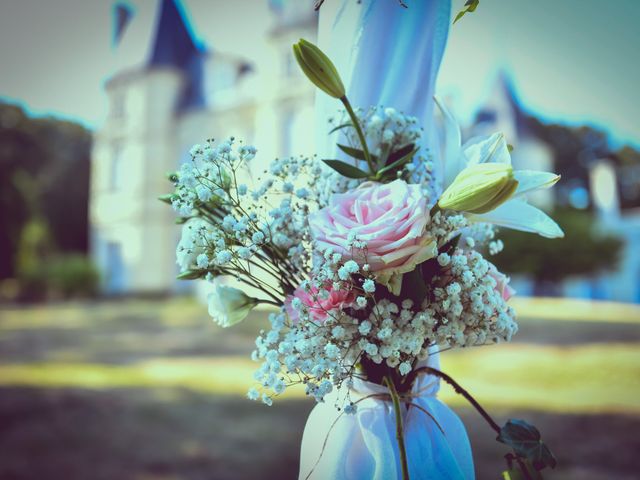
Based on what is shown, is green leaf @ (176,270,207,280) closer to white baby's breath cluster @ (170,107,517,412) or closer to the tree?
white baby's breath cluster @ (170,107,517,412)

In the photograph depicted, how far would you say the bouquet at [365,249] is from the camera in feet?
1.76

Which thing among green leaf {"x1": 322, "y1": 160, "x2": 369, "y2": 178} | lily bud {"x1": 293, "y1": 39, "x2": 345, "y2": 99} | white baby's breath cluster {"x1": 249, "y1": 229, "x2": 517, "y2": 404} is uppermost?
lily bud {"x1": 293, "y1": 39, "x2": 345, "y2": 99}

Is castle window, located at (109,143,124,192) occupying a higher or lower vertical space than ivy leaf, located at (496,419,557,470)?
higher

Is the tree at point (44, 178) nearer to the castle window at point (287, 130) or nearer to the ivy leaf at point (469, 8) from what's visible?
the castle window at point (287, 130)

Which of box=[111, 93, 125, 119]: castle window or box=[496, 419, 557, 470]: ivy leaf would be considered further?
box=[111, 93, 125, 119]: castle window

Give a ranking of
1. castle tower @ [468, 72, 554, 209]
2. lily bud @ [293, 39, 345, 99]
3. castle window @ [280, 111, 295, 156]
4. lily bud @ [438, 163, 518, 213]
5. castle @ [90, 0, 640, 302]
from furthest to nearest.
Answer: castle tower @ [468, 72, 554, 209] → castle @ [90, 0, 640, 302] → castle window @ [280, 111, 295, 156] → lily bud @ [293, 39, 345, 99] → lily bud @ [438, 163, 518, 213]

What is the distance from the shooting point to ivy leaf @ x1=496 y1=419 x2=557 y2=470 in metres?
0.58

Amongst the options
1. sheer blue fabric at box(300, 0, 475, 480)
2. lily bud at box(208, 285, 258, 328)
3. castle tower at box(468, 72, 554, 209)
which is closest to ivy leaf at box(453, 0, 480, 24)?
sheer blue fabric at box(300, 0, 475, 480)

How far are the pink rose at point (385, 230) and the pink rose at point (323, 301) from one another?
39mm

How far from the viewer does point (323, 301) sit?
57 cm

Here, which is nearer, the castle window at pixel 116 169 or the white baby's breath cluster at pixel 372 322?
the white baby's breath cluster at pixel 372 322

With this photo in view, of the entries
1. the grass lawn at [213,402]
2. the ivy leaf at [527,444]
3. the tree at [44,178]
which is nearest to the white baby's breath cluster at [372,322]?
the ivy leaf at [527,444]

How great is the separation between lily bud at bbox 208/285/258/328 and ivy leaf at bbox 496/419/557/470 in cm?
33

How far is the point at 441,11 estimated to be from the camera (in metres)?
0.72
